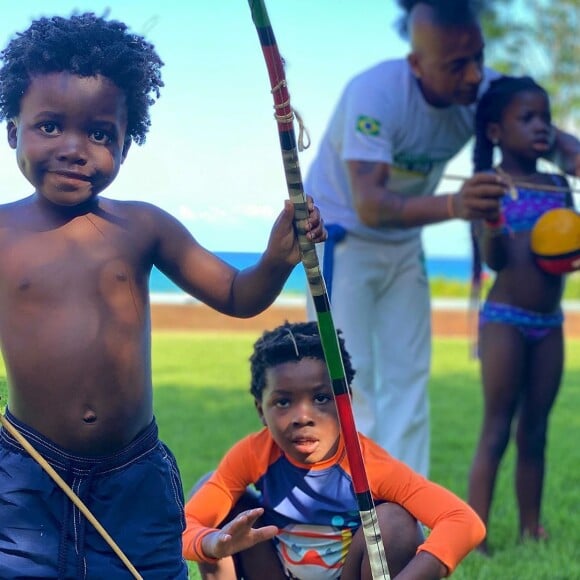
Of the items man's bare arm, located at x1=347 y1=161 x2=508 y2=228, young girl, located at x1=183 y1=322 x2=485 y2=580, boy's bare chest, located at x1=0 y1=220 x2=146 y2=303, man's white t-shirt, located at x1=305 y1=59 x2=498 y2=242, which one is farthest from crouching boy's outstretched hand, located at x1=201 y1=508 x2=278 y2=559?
man's white t-shirt, located at x1=305 y1=59 x2=498 y2=242

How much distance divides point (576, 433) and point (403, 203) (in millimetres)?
3032

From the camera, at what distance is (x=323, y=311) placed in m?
1.99

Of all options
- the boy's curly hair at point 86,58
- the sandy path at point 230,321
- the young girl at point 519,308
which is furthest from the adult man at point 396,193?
the sandy path at point 230,321

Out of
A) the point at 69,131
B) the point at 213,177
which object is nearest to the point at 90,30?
the point at 69,131

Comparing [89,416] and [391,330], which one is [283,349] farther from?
[391,330]

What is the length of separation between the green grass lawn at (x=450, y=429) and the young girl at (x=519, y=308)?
0.85 feet

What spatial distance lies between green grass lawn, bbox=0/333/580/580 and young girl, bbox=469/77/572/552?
0.26 m

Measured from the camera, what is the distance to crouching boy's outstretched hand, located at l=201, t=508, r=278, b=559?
2.14 metres

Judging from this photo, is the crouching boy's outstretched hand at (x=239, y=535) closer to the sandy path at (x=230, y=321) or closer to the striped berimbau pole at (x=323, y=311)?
the striped berimbau pole at (x=323, y=311)

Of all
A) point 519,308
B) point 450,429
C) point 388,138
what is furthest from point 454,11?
point 450,429

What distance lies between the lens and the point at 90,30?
2078mm

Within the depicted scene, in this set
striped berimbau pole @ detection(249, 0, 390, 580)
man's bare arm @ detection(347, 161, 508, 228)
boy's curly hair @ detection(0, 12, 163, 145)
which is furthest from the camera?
man's bare arm @ detection(347, 161, 508, 228)

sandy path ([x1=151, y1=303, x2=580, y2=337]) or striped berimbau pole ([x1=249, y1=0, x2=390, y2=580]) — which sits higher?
striped berimbau pole ([x1=249, y1=0, x2=390, y2=580])

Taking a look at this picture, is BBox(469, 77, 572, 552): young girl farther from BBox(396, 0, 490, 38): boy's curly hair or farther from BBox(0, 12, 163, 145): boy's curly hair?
BBox(0, 12, 163, 145): boy's curly hair
